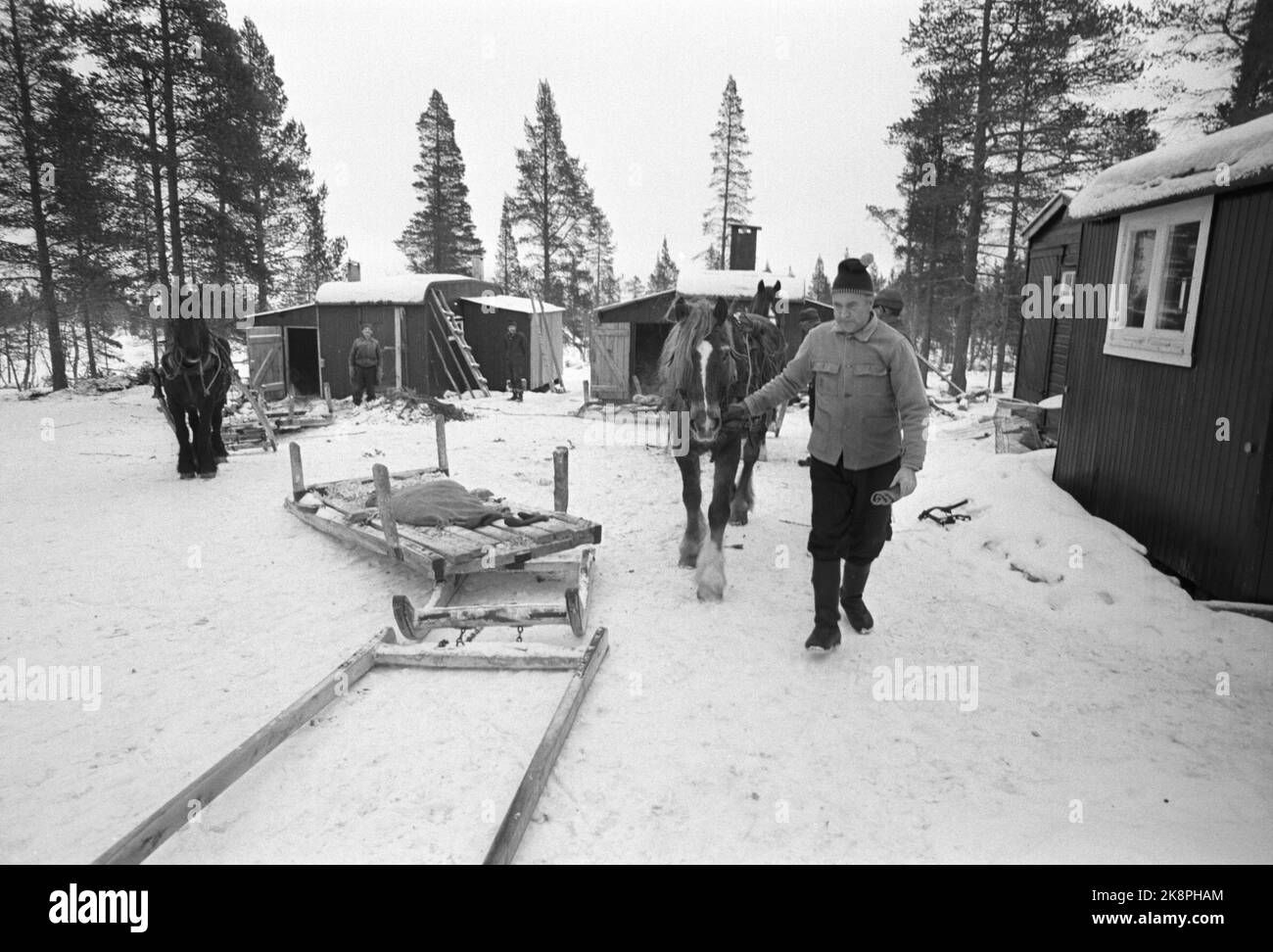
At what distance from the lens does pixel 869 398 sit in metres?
4.05

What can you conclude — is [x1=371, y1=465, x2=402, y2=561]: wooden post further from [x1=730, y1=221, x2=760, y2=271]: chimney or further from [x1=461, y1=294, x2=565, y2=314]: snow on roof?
[x1=730, y1=221, x2=760, y2=271]: chimney

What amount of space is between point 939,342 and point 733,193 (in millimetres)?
17391

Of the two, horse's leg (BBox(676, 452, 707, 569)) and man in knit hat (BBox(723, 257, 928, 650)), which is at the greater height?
man in knit hat (BBox(723, 257, 928, 650))

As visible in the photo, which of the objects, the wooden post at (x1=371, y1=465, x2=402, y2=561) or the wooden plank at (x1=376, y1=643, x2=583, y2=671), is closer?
the wooden plank at (x1=376, y1=643, x2=583, y2=671)

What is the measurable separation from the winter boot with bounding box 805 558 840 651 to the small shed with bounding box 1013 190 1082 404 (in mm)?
9780

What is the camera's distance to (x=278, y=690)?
391 cm

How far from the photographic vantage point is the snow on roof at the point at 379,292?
64.7 feet

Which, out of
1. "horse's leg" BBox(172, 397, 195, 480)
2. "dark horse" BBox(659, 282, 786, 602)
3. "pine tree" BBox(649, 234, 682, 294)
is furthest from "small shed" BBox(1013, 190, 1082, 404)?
"pine tree" BBox(649, 234, 682, 294)

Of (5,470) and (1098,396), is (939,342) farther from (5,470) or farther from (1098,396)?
(5,470)

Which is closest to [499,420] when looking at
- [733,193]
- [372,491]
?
[372,491]

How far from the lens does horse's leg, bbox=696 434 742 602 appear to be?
16.9 feet

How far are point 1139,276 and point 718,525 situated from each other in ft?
14.6
